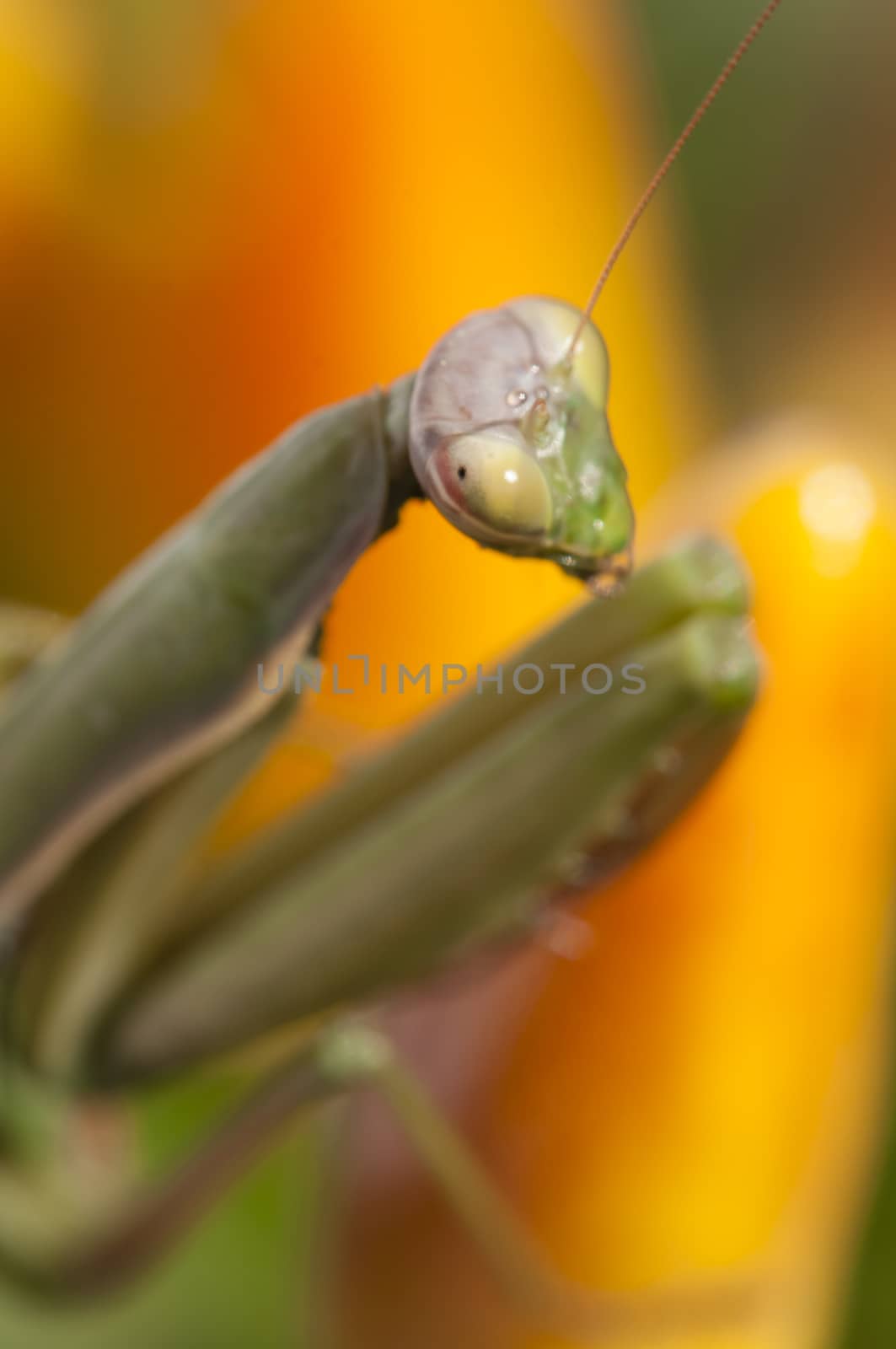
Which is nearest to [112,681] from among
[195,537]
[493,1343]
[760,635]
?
[195,537]

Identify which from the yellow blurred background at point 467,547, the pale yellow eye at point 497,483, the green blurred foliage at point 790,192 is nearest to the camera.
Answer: the pale yellow eye at point 497,483

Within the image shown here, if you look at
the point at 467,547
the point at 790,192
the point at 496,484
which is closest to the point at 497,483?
the point at 496,484

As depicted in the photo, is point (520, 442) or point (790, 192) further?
point (790, 192)

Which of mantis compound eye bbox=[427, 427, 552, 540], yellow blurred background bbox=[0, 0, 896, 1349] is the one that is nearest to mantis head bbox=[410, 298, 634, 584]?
A: mantis compound eye bbox=[427, 427, 552, 540]

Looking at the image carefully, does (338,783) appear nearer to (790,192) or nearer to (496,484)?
(496,484)

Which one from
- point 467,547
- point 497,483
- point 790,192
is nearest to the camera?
point 497,483

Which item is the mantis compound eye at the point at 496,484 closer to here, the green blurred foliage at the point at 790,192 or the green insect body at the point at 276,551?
the green insect body at the point at 276,551

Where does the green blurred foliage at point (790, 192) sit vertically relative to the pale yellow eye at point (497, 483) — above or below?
above

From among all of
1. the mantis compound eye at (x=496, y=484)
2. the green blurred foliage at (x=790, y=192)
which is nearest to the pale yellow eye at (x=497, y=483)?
the mantis compound eye at (x=496, y=484)

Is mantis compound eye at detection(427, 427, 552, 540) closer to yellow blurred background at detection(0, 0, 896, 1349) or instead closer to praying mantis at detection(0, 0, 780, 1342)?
praying mantis at detection(0, 0, 780, 1342)
